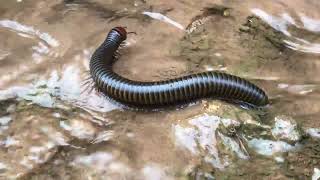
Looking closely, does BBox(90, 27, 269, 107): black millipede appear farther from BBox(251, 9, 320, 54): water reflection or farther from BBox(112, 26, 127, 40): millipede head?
BBox(251, 9, 320, 54): water reflection

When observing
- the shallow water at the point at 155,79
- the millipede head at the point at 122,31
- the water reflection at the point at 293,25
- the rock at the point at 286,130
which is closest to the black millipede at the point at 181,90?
the shallow water at the point at 155,79

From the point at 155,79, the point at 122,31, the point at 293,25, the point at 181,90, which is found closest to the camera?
the point at 181,90

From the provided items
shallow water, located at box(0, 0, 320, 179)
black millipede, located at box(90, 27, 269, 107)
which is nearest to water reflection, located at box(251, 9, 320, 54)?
shallow water, located at box(0, 0, 320, 179)

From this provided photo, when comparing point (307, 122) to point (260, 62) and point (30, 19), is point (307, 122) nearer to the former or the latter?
point (260, 62)

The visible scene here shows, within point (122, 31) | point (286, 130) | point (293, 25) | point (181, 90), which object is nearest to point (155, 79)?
point (181, 90)

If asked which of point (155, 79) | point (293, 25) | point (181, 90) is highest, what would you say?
point (293, 25)

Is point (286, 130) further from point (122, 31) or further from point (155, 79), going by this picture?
point (122, 31)
